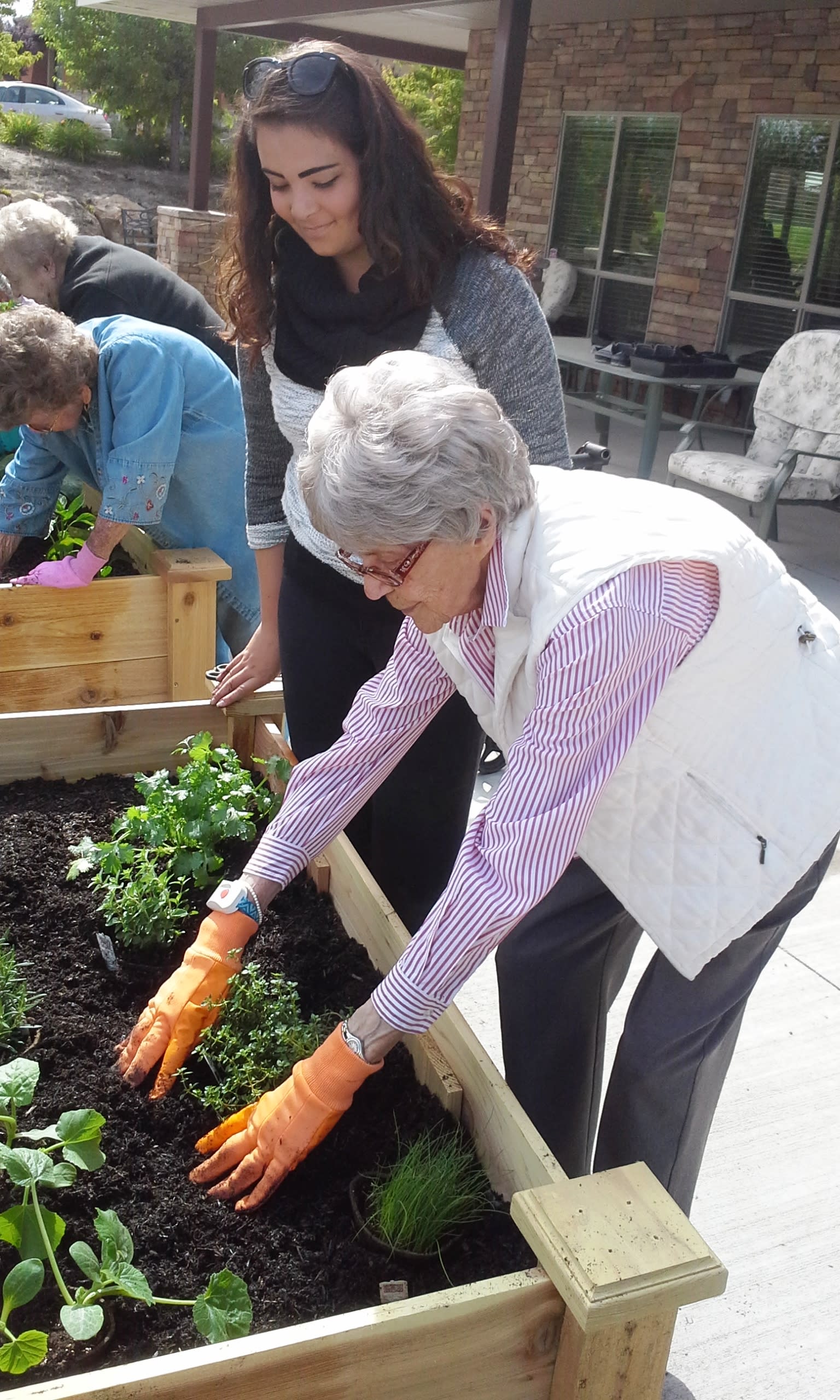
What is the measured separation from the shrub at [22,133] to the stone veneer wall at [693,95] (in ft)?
44.6

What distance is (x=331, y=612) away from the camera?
204cm

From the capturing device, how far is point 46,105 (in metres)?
27.0

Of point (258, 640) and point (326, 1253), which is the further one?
point (258, 640)

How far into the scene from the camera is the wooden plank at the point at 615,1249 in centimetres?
103

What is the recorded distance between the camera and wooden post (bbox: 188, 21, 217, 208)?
11.5 metres

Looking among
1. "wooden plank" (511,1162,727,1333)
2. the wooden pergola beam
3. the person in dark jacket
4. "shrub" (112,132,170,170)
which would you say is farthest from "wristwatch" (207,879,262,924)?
"shrub" (112,132,170,170)

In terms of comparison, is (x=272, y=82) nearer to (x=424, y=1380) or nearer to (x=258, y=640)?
(x=258, y=640)

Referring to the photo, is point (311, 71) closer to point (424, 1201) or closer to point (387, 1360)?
point (424, 1201)

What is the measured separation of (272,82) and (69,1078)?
4.85 ft

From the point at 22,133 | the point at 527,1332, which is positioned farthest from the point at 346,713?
the point at 22,133

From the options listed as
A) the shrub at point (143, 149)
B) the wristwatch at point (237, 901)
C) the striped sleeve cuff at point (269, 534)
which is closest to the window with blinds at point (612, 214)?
the striped sleeve cuff at point (269, 534)

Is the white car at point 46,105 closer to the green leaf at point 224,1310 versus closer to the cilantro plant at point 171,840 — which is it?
the cilantro plant at point 171,840

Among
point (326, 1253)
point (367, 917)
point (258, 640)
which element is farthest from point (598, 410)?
point (326, 1253)

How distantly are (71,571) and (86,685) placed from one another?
0.35 meters
